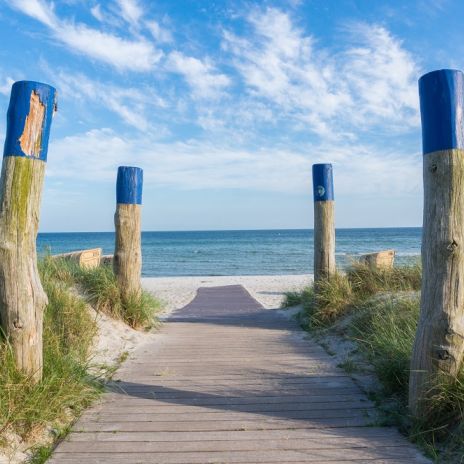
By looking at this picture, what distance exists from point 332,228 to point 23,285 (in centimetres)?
526

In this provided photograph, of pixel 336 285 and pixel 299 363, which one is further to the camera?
pixel 336 285

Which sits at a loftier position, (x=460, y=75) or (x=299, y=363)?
(x=460, y=75)

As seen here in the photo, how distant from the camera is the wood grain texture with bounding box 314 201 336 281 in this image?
24.5 feet

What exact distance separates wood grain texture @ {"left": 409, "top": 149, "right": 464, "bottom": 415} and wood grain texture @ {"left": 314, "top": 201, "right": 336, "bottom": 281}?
4382 mm

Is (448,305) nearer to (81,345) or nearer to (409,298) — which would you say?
(409,298)

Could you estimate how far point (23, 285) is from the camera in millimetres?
3275

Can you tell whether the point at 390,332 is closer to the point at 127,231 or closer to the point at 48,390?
the point at 48,390

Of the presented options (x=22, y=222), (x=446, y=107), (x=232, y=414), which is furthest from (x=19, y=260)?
(x=446, y=107)

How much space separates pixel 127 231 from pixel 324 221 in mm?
3069

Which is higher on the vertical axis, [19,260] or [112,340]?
[19,260]

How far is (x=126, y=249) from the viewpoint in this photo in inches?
271

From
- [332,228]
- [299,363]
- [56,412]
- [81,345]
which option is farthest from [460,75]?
[332,228]

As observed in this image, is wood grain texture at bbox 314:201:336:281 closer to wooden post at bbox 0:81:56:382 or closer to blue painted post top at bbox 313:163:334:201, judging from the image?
blue painted post top at bbox 313:163:334:201

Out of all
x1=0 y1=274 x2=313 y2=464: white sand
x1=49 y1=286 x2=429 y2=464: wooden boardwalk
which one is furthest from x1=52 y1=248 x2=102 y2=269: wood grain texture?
x1=49 y1=286 x2=429 y2=464: wooden boardwalk
